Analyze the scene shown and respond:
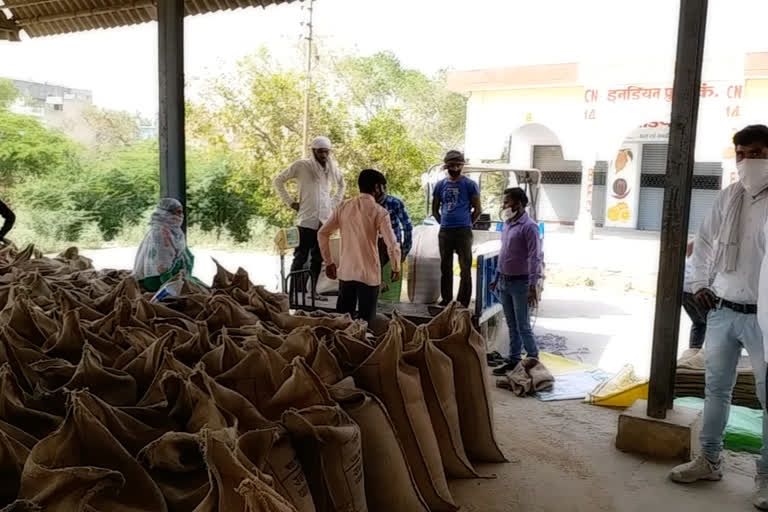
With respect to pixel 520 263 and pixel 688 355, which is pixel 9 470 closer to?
pixel 520 263

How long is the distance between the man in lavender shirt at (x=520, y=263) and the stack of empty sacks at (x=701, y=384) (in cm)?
105

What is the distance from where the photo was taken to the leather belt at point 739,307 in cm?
292

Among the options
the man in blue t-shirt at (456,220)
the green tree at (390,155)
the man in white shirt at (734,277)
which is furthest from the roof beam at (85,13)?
the green tree at (390,155)

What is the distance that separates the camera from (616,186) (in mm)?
18391

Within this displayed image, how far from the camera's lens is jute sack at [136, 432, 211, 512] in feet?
5.22

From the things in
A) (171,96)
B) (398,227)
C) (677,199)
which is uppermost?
(171,96)

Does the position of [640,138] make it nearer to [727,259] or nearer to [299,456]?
[727,259]

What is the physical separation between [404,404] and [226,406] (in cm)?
86

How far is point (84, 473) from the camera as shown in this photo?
1.38m

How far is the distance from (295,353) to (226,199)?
15.4m

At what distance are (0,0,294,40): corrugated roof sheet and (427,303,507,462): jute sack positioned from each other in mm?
3361

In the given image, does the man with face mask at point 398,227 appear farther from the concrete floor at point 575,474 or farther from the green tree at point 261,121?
the green tree at point 261,121

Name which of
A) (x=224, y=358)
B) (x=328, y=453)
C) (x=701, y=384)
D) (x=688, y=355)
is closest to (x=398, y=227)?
(x=688, y=355)

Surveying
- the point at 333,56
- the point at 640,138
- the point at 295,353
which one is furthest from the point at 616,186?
the point at 295,353
